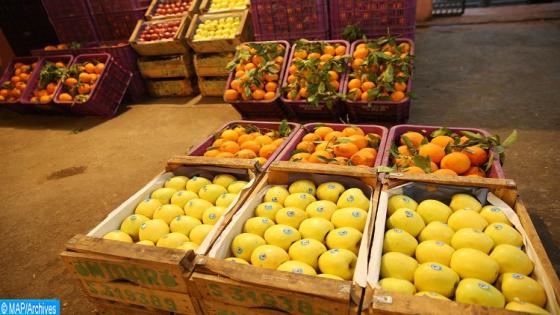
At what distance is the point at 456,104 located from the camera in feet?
14.0

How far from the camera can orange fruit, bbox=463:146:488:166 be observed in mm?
2064

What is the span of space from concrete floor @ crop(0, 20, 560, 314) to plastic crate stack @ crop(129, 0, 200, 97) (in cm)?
44

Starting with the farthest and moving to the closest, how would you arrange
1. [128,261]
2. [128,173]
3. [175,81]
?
[175,81], [128,173], [128,261]

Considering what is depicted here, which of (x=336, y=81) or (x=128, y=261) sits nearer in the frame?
(x=128, y=261)

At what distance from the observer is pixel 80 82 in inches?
212

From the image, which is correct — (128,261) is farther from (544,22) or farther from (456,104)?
(544,22)

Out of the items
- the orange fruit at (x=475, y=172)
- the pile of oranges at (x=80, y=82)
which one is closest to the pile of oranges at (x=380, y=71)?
the orange fruit at (x=475, y=172)

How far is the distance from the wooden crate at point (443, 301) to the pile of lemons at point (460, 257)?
0.04 m

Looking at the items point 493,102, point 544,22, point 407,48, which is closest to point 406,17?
point 407,48

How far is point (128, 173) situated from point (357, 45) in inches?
121

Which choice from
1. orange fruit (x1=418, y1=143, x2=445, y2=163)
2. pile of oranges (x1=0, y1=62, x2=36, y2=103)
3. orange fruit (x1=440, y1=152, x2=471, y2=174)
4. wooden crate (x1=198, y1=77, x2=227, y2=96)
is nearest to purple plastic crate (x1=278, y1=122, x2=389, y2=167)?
orange fruit (x1=418, y1=143, x2=445, y2=163)

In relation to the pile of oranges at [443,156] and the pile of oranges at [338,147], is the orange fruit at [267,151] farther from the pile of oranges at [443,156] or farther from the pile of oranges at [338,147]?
the pile of oranges at [443,156]

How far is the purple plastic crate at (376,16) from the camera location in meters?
4.07

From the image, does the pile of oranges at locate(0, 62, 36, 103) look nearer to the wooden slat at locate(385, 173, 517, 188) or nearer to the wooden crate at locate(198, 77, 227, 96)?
the wooden crate at locate(198, 77, 227, 96)
